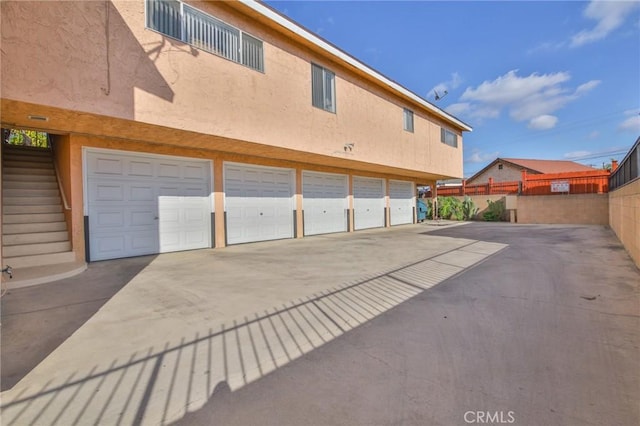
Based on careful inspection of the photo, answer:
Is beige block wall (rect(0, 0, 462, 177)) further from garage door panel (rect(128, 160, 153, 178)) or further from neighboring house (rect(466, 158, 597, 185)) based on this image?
neighboring house (rect(466, 158, 597, 185))

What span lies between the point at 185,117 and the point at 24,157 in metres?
5.65

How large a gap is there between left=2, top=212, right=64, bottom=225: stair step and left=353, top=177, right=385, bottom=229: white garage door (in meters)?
11.0

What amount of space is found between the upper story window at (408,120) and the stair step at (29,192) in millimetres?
13064

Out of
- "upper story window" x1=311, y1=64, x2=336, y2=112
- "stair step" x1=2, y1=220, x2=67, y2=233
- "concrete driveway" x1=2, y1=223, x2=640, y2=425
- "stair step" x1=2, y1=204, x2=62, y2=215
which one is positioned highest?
"upper story window" x1=311, y1=64, x2=336, y2=112

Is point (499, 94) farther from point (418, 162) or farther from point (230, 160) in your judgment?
point (230, 160)

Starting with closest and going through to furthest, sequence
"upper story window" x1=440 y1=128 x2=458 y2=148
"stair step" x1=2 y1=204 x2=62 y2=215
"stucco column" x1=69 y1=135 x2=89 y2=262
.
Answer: "stair step" x1=2 y1=204 x2=62 y2=215 < "stucco column" x1=69 y1=135 x2=89 y2=262 < "upper story window" x1=440 y1=128 x2=458 y2=148

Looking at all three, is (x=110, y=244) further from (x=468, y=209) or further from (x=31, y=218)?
(x=468, y=209)

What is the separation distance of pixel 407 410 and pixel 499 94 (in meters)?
50.9

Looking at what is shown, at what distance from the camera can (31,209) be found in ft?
24.3

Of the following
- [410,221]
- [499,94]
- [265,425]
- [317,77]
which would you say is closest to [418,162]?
[410,221]

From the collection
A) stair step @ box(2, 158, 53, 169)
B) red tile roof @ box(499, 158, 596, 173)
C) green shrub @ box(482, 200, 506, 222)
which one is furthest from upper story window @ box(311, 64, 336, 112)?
red tile roof @ box(499, 158, 596, 173)

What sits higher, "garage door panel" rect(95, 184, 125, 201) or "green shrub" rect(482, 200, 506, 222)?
"garage door panel" rect(95, 184, 125, 201)

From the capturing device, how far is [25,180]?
8.00 metres

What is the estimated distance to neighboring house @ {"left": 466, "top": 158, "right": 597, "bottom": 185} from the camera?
30.9 m
